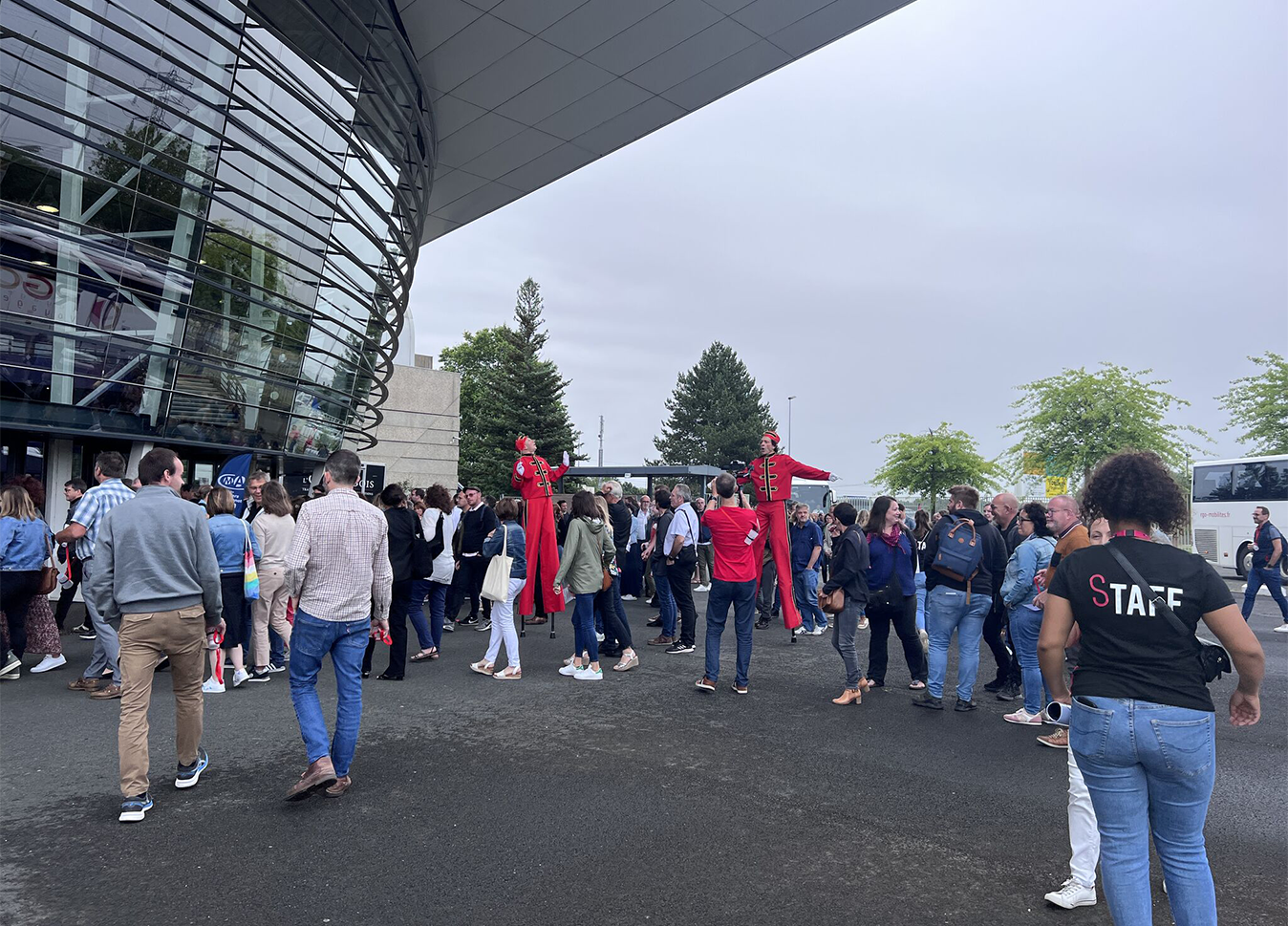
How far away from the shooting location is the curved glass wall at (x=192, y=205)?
10688mm

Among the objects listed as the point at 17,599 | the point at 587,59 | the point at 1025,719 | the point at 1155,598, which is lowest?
the point at 1025,719

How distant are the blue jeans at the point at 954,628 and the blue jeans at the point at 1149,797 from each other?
438 centimetres

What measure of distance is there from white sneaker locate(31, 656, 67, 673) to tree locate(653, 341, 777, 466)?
203 ft

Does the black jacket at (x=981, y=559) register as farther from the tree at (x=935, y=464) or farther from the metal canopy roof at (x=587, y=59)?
the tree at (x=935, y=464)

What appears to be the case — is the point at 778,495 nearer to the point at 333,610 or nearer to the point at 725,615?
the point at 725,615

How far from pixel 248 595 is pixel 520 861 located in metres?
4.86

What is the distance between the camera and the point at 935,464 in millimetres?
47000

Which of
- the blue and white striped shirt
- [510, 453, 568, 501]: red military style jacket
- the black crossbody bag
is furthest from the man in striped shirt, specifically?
the black crossbody bag

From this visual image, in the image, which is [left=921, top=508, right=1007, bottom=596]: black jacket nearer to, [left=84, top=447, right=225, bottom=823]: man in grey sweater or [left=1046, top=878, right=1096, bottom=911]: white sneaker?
[left=1046, top=878, right=1096, bottom=911]: white sneaker

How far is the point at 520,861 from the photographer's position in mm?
3908

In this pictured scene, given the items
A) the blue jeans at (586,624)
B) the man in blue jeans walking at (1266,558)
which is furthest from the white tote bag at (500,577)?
the man in blue jeans walking at (1266,558)

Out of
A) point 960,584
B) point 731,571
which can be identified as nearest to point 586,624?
point 731,571

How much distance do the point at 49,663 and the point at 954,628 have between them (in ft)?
28.9

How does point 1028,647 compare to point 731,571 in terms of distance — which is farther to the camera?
point 731,571
